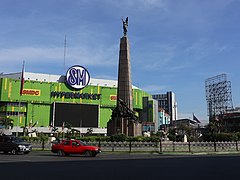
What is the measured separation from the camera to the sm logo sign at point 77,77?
9419 cm

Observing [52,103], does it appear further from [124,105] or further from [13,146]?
[13,146]

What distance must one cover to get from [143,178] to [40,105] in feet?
279

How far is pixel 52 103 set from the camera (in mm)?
92625

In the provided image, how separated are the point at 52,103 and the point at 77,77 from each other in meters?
11.7

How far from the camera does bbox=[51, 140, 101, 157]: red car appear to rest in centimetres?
2278

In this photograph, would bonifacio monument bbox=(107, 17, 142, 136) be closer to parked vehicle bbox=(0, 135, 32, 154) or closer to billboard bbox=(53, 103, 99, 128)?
parked vehicle bbox=(0, 135, 32, 154)

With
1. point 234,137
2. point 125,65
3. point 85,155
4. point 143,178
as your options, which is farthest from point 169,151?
point 143,178

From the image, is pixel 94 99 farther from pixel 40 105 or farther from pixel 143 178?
pixel 143 178

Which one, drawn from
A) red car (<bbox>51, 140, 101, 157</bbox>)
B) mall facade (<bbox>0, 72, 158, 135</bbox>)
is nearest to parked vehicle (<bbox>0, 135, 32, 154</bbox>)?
red car (<bbox>51, 140, 101, 157</bbox>)

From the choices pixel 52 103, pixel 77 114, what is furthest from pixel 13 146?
pixel 77 114

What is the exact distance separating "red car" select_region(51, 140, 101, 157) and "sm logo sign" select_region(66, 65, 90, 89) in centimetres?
7130

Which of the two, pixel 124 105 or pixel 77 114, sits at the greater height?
pixel 77 114

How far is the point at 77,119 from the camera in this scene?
308ft

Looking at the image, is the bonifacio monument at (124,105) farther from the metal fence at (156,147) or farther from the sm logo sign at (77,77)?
the sm logo sign at (77,77)
